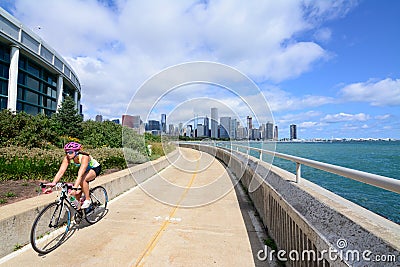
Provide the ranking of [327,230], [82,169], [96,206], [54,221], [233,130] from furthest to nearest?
[233,130] → [96,206] → [82,169] → [54,221] → [327,230]

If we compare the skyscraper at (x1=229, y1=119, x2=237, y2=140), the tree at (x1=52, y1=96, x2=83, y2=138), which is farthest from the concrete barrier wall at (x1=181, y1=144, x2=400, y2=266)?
the tree at (x1=52, y1=96, x2=83, y2=138)

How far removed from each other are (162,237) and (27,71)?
3760 cm

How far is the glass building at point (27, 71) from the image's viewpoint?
99.3 feet

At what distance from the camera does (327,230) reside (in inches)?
104

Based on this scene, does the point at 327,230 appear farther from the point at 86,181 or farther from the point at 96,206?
the point at 96,206

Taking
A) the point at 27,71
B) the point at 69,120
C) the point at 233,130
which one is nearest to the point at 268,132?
the point at 233,130

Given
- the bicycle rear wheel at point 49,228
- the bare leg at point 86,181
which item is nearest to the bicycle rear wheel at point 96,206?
the bare leg at point 86,181

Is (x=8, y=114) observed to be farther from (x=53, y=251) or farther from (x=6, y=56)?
(x=6, y=56)

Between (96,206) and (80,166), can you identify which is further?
(96,206)

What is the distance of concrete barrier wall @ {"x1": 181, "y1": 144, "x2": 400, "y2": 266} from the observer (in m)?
2.11

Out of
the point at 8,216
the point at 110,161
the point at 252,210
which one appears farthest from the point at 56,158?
the point at 252,210

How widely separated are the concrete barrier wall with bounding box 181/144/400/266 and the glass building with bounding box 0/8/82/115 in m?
33.6

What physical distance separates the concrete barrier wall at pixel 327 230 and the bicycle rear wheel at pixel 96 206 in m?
3.70

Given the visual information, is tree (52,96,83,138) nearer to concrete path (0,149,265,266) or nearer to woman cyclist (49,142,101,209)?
concrete path (0,149,265,266)
